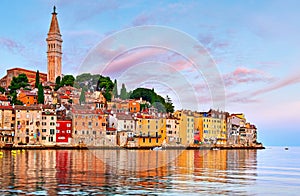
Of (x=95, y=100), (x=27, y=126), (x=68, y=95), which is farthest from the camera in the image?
(x=68, y=95)

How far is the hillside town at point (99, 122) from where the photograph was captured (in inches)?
3179

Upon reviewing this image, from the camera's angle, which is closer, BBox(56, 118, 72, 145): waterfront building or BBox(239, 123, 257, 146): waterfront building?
BBox(56, 118, 72, 145): waterfront building

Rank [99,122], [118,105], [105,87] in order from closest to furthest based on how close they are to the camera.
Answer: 1. [99,122]
2. [118,105]
3. [105,87]

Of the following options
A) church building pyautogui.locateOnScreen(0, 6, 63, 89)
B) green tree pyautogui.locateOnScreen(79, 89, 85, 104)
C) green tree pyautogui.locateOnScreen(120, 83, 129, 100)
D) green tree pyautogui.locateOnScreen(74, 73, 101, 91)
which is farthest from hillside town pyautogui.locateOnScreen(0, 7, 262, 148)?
church building pyautogui.locateOnScreen(0, 6, 63, 89)

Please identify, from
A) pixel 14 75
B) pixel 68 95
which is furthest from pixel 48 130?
pixel 14 75

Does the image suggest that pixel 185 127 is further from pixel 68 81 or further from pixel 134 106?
pixel 68 81

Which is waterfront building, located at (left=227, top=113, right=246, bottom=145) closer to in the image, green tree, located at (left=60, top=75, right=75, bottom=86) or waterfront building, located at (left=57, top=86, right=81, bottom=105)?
waterfront building, located at (left=57, top=86, right=81, bottom=105)

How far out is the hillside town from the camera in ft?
265

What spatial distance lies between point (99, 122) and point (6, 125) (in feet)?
50.5

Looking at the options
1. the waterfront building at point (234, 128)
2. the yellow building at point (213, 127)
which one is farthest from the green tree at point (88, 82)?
the waterfront building at point (234, 128)

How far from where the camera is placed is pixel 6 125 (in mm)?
79812

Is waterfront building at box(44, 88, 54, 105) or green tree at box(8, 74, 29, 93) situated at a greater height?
green tree at box(8, 74, 29, 93)

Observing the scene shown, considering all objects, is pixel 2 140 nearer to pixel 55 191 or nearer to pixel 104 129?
pixel 104 129

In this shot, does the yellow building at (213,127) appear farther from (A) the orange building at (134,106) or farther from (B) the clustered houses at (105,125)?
(A) the orange building at (134,106)
